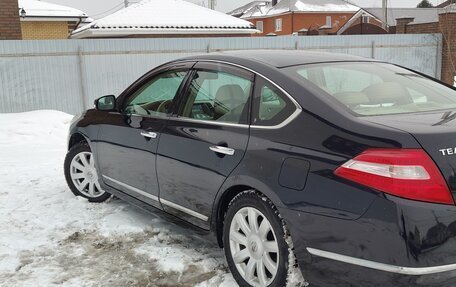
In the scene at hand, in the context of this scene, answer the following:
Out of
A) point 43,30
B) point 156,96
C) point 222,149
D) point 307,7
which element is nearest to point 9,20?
point 156,96

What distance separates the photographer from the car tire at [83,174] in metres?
5.00

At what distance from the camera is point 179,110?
146 inches

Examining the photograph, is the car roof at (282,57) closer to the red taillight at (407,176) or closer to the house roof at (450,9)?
the red taillight at (407,176)

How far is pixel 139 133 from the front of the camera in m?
4.04

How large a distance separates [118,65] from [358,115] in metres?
11.3

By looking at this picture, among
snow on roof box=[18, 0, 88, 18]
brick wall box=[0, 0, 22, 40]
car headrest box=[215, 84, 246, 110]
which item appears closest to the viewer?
car headrest box=[215, 84, 246, 110]

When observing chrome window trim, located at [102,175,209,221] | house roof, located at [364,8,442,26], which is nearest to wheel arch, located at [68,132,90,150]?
chrome window trim, located at [102,175,209,221]

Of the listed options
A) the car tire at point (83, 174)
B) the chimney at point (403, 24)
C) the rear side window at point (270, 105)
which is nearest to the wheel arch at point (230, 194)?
the rear side window at point (270, 105)

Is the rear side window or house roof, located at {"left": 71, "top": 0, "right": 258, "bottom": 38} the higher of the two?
house roof, located at {"left": 71, "top": 0, "right": 258, "bottom": 38}

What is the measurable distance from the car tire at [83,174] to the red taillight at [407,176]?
130 inches

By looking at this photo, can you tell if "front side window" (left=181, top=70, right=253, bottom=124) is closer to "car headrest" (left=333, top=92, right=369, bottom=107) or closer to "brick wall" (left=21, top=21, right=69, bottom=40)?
"car headrest" (left=333, top=92, right=369, bottom=107)

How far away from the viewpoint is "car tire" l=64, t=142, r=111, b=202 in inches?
197

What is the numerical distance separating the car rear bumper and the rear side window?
0.73 metres

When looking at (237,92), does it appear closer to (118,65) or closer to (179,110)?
(179,110)
